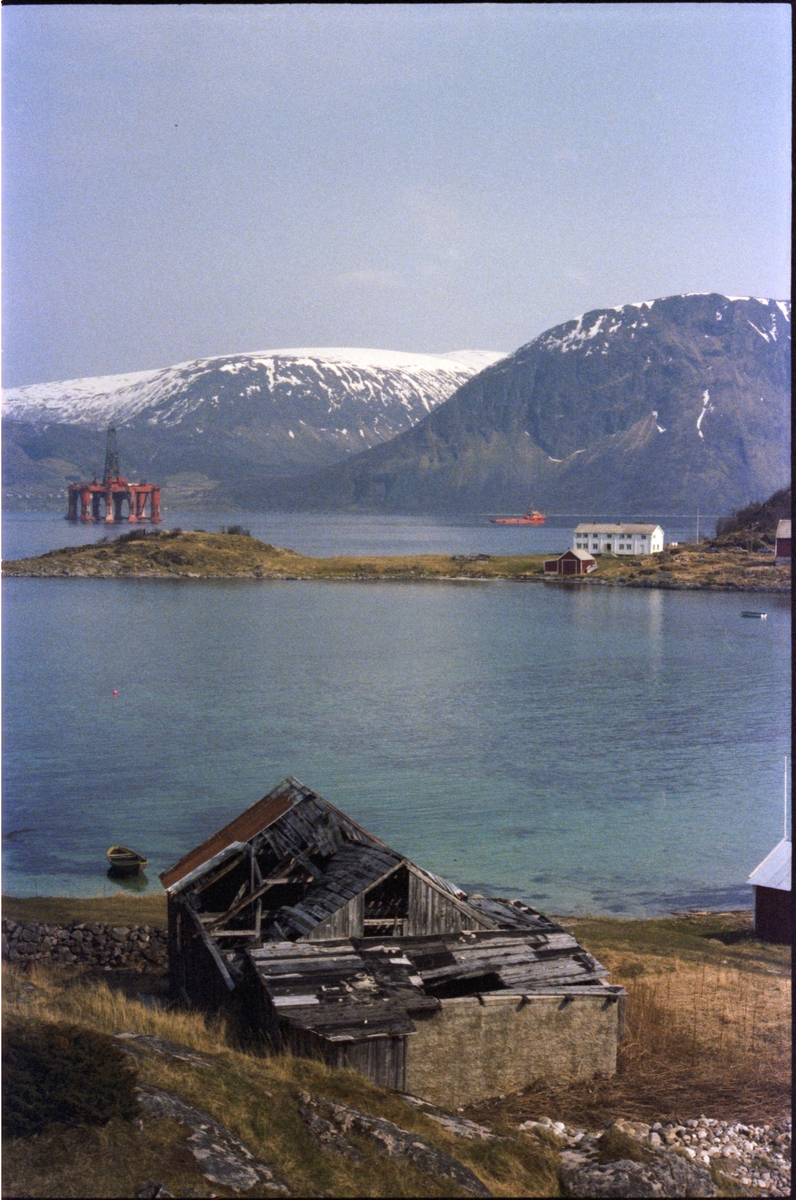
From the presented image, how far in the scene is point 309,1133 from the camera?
302cm

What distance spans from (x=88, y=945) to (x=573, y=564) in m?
46.0

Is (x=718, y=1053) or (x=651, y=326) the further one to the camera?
(x=651, y=326)

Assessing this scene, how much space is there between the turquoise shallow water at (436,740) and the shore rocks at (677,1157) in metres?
6.25

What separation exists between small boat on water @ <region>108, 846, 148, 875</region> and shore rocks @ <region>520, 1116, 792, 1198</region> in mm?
7791

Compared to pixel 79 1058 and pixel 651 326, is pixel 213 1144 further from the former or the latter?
pixel 651 326

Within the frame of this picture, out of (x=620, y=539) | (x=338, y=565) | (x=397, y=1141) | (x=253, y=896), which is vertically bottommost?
(x=253, y=896)

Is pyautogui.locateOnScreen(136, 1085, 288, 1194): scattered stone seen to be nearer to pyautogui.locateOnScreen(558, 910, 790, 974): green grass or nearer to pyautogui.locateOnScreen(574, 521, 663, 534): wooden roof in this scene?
pyautogui.locateOnScreen(558, 910, 790, 974): green grass

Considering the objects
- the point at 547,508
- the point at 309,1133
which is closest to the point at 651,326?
the point at 547,508

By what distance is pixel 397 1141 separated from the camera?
121 inches

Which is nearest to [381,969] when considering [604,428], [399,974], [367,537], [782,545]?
[399,974]

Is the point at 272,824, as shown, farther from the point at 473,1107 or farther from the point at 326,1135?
→ the point at 326,1135

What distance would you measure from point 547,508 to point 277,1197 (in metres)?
150

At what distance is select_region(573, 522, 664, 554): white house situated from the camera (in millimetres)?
55656

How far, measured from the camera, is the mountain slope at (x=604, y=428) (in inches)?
5620
